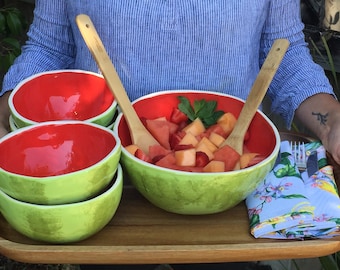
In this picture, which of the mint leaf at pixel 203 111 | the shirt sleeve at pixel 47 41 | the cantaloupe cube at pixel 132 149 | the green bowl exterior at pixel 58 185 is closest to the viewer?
the green bowl exterior at pixel 58 185

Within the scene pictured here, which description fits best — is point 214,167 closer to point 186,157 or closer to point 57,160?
point 186,157

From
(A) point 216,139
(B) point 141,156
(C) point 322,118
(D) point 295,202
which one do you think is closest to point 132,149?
(B) point 141,156

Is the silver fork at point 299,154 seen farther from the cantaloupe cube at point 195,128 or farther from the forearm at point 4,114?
the forearm at point 4,114

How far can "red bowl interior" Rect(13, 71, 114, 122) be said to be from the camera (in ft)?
3.02

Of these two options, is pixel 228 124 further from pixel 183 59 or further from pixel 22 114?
pixel 22 114

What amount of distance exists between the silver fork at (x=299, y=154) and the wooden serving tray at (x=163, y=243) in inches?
5.0

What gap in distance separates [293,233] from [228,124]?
21 cm

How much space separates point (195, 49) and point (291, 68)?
0.18 meters

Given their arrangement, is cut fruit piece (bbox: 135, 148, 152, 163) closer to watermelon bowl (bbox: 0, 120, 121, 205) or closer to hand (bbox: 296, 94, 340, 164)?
watermelon bowl (bbox: 0, 120, 121, 205)

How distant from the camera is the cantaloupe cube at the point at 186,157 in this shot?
0.77m

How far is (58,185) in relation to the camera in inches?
26.9

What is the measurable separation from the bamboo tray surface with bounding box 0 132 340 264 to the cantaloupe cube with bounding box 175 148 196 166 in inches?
2.9

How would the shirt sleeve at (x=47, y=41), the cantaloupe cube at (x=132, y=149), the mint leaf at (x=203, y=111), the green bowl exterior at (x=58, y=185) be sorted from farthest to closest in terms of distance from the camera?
1. the shirt sleeve at (x=47, y=41)
2. the mint leaf at (x=203, y=111)
3. the cantaloupe cube at (x=132, y=149)
4. the green bowl exterior at (x=58, y=185)

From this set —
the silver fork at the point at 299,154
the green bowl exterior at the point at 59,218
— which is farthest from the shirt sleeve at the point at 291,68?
the green bowl exterior at the point at 59,218
